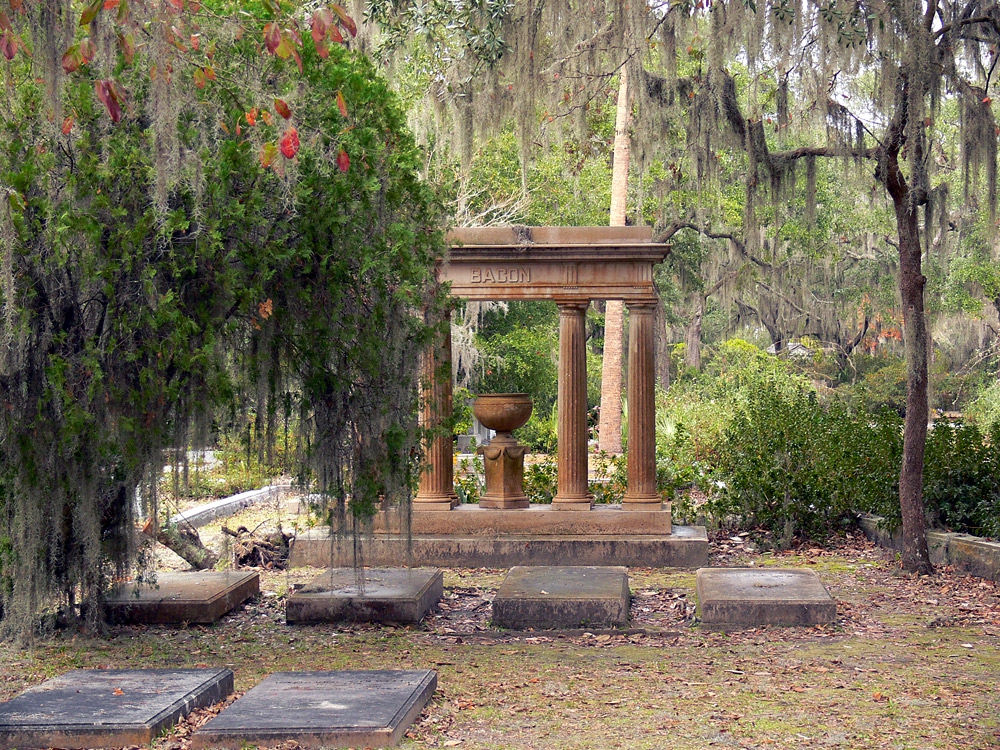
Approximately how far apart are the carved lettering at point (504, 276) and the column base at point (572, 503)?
2.41 meters

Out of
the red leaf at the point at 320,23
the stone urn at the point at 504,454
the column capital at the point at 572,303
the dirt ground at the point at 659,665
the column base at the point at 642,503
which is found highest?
the red leaf at the point at 320,23

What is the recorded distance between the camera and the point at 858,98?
12180 mm

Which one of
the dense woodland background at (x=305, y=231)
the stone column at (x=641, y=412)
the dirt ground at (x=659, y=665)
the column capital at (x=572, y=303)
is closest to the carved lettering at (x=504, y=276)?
the column capital at (x=572, y=303)

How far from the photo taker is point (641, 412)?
11.8 metres

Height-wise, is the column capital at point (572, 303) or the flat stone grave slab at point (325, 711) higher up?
the column capital at point (572, 303)

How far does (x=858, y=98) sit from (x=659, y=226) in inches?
426

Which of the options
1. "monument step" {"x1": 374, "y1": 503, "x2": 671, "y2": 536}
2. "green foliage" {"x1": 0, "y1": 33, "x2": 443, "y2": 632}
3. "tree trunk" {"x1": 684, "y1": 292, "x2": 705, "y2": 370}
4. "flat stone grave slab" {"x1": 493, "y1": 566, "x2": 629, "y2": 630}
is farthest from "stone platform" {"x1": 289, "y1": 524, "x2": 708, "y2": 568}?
"tree trunk" {"x1": 684, "y1": 292, "x2": 705, "y2": 370}

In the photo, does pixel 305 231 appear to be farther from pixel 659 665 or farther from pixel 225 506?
pixel 225 506

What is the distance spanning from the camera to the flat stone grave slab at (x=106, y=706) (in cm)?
510

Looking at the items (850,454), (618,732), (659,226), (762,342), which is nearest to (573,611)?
(618,732)

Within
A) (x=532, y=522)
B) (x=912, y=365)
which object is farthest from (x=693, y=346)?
(x=912, y=365)

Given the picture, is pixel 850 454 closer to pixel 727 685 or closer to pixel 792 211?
pixel 727 685

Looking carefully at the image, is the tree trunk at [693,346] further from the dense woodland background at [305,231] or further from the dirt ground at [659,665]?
the dirt ground at [659,665]

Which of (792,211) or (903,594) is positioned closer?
(903,594)
